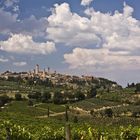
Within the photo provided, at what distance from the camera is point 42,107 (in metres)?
166

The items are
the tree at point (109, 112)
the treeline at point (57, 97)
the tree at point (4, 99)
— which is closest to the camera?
the tree at point (109, 112)

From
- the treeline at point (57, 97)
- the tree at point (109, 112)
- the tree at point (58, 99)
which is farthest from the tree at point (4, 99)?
the tree at point (109, 112)

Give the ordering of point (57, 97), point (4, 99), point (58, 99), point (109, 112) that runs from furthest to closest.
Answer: point (57, 97) → point (58, 99) → point (4, 99) → point (109, 112)

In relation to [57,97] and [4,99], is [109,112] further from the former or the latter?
[4,99]

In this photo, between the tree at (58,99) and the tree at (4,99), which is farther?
the tree at (58,99)

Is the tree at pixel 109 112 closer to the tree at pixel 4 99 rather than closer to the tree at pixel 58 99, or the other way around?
the tree at pixel 58 99

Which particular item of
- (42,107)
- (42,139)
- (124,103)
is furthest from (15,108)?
(42,139)

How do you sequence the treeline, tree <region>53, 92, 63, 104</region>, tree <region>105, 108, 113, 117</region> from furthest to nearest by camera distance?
the treeline < tree <region>53, 92, 63, 104</region> < tree <region>105, 108, 113, 117</region>

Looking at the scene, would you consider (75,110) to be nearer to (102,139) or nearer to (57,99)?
(57,99)

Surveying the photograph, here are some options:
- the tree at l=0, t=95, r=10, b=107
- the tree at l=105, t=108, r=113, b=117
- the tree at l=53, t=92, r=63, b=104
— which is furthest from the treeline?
the tree at l=105, t=108, r=113, b=117

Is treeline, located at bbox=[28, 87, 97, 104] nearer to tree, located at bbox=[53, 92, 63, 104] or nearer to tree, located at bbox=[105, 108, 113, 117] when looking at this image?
tree, located at bbox=[53, 92, 63, 104]

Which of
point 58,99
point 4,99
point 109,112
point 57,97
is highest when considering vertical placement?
point 57,97

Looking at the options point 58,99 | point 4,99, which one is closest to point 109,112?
point 58,99

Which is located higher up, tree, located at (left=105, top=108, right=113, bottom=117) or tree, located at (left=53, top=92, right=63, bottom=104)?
tree, located at (left=53, top=92, right=63, bottom=104)
